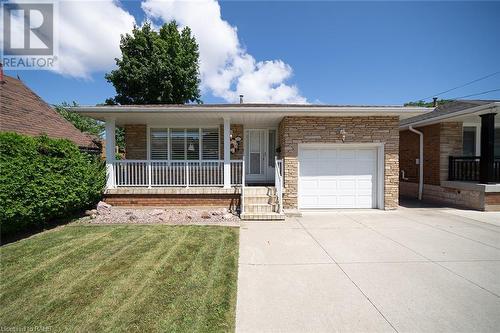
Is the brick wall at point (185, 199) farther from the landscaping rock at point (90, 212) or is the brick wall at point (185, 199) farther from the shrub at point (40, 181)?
the shrub at point (40, 181)

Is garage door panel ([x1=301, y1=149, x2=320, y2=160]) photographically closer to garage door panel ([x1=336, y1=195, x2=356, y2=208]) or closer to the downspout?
garage door panel ([x1=336, y1=195, x2=356, y2=208])

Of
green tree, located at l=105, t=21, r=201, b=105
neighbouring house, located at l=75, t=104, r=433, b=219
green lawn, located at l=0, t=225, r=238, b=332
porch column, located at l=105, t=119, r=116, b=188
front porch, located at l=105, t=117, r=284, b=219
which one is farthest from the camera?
green tree, located at l=105, t=21, r=201, b=105

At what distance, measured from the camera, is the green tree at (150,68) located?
63.1ft

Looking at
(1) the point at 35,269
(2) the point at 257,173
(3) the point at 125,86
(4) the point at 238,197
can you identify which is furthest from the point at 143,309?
(3) the point at 125,86

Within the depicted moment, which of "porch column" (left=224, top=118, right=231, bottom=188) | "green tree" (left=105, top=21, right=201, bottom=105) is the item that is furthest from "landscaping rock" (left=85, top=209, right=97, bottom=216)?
"green tree" (left=105, top=21, right=201, bottom=105)

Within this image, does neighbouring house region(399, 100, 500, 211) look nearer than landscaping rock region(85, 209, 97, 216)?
No

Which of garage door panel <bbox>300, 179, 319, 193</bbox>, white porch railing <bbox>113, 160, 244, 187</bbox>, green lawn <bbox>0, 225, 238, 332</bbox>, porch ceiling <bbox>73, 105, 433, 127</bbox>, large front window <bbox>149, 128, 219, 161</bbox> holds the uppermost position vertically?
porch ceiling <bbox>73, 105, 433, 127</bbox>

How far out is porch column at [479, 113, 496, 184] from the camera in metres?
7.99

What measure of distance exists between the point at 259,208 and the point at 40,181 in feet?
19.2

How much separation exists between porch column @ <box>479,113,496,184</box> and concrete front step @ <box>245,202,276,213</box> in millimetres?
7758

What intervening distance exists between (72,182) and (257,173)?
21.3 ft

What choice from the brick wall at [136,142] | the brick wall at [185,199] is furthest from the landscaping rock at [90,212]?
the brick wall at [136,142]

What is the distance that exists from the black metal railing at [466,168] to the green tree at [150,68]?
19541mm

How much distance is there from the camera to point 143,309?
2.75 meters
